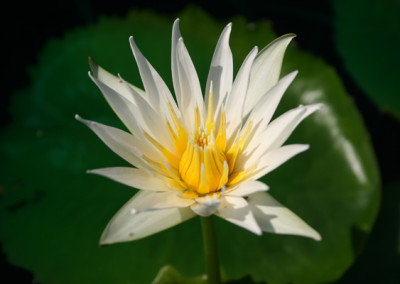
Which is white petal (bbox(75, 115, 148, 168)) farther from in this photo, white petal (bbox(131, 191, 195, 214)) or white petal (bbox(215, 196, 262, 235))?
white petal (bbox(215, 196, 262, 235))

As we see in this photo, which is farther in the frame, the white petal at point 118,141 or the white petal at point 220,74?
the white petal at point 220,74

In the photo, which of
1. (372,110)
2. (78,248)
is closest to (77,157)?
(78,248)

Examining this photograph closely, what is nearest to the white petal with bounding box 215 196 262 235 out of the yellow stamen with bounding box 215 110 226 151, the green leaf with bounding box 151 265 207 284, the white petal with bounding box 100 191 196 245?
the white petal with bounding box 100 191 196 245

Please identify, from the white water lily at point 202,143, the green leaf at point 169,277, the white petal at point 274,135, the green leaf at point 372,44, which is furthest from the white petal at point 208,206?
the green leaf at point 372,44

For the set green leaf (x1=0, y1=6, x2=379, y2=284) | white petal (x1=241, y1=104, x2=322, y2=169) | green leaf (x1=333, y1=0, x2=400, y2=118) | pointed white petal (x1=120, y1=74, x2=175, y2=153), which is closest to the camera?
white petal (x1=241, y1=104, x2=322, y2=169)

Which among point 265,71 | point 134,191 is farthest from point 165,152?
point 134,191

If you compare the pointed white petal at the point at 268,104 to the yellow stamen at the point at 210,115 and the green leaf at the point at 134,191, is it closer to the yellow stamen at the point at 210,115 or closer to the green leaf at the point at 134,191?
the yellow stamen at the point at 210,115
